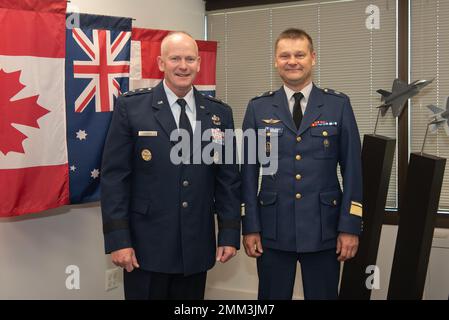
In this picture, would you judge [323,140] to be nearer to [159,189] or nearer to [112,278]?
[159,189]

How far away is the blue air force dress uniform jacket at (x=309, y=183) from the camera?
6.41 ft

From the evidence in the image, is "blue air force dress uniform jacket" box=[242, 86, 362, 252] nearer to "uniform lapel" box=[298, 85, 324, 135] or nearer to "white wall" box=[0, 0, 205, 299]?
"uniform lapel" box=[298, 85, 324, 135]

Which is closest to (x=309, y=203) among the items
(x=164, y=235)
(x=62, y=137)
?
(x=164, y=235)

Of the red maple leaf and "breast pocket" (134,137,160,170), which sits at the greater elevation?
the red maple leaf

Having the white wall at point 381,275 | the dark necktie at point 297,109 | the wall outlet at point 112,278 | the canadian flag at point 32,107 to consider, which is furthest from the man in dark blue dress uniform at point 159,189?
the white wall at point 381,275

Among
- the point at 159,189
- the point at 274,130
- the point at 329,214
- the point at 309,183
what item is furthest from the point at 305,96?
the point at 159,189

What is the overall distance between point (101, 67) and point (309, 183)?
125cm

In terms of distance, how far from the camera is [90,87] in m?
2.42

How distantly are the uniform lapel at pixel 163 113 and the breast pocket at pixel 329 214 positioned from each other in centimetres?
66

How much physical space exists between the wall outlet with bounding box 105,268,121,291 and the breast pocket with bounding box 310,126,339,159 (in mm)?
1578

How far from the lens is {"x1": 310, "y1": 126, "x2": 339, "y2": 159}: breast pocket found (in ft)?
6.52

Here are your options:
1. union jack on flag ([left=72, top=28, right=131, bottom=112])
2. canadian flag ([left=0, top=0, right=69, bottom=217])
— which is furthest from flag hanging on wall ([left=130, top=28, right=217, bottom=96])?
canadian flag ([left=0, top=0, right=69, bottom=217])

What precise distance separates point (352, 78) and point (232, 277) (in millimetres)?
1727

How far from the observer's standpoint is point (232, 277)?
369 centimetres
